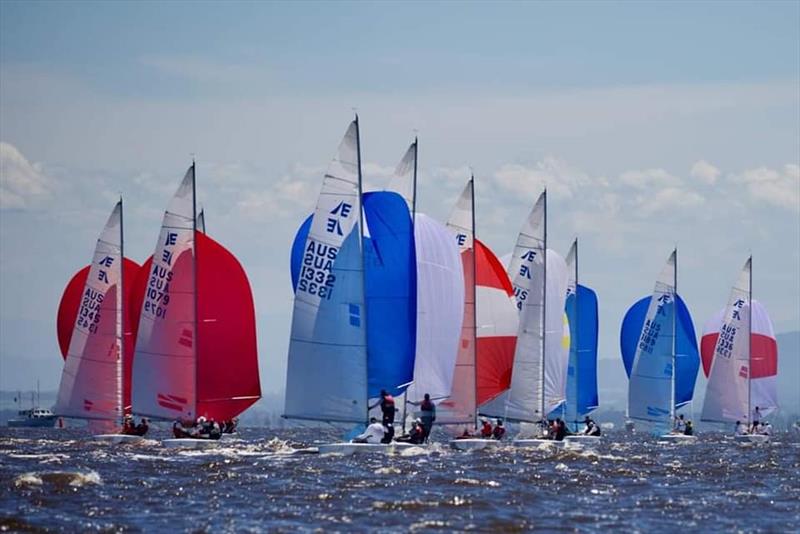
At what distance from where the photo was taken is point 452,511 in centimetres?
2892

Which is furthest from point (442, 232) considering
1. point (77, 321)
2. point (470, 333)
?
point (77, 321)

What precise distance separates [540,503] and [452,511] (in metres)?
2.43

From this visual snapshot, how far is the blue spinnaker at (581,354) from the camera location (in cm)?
6619

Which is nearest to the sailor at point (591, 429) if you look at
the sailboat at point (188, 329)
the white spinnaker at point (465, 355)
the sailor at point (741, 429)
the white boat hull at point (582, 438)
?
the white boat hull at point (582, 438)

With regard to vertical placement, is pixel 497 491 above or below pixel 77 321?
below

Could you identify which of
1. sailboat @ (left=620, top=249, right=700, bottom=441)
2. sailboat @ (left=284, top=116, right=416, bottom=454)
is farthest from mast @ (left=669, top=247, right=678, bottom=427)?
sailboat @ (left=284, top=116, right=416, bottom=454)

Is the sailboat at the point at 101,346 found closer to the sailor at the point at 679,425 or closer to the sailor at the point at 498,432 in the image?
the sailor at the point at 498,432

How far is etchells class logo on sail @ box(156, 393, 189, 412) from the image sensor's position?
47969 mm

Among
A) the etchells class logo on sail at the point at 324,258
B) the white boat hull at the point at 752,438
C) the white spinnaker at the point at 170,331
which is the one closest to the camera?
the etchells class logo on sail at the point at 324,258

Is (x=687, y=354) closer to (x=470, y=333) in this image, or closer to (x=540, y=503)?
(x=470, y=333)

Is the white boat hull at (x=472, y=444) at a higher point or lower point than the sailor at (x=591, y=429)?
lower

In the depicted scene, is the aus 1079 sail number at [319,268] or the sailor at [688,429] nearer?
the aus 1079 sail number at [319,268]

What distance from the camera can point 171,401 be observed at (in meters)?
48.0

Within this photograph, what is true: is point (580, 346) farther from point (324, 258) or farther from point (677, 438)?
point (324, 258)
